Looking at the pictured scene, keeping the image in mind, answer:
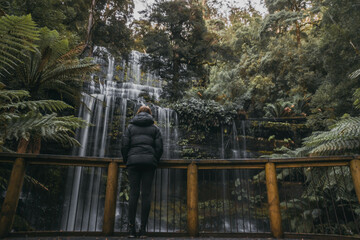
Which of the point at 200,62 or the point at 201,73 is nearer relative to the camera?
the point at 200,62

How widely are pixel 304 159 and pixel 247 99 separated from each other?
36.5 feet

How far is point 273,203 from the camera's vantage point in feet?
10.3

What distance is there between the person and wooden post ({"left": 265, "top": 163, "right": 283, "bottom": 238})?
5.42 feet

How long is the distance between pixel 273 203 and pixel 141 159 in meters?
1.96

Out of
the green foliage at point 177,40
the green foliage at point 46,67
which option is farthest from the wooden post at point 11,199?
the green foliage at point 177,40

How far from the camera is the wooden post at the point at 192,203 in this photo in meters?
3.18

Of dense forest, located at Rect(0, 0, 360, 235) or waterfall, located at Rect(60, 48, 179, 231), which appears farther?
waterfall, located at Rect(60, 48, 179, 231)

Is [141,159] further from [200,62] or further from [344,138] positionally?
[200,62]

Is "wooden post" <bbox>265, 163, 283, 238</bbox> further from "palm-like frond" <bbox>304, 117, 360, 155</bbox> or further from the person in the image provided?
"palm-like frond" <bbox>304, 117, 360, 155</bbox>

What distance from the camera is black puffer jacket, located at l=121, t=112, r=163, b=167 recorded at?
3.01m

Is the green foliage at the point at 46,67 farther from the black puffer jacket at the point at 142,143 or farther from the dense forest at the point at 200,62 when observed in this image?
the black puffer jacket at the point at 142,143

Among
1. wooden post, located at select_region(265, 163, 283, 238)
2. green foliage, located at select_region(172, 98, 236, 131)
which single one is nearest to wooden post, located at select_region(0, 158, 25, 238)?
wooden post, located at select_region(265, 163, 283, 238)

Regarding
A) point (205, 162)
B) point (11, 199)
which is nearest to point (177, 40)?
point (205, 162)

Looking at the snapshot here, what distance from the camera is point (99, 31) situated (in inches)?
450
